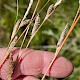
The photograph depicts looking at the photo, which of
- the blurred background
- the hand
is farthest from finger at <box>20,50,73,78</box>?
the blurred background

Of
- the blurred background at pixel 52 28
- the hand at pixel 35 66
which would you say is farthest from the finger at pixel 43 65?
the blurred background at pixel 52 28

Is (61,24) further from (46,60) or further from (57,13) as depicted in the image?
(46,60)

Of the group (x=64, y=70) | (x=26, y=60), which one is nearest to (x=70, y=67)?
(x=64, y=70)

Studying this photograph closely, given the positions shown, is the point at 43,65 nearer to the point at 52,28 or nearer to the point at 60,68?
the point at 60,68

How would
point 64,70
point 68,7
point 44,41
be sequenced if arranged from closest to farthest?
point 64,70 → point 68,7 → point 44,41

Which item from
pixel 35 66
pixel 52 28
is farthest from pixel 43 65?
pixel 52 28

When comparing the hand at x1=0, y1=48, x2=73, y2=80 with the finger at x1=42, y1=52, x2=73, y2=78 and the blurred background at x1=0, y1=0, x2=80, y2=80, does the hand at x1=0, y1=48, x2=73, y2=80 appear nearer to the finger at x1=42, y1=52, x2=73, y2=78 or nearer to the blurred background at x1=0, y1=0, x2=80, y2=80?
the finger at x1=42, y1=52, x2=73, y2=78
